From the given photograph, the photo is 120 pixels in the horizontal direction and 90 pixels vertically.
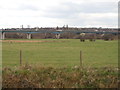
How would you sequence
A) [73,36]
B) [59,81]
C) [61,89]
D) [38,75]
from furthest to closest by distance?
1. [73,36]
2. [38,75]
3. [59,81]
4. [61,89]

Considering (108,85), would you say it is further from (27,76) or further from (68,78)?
(27,76)

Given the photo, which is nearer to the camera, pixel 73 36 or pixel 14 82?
pixel 14 82

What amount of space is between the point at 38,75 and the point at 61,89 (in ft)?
6.78

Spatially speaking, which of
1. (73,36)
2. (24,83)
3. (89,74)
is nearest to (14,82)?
(24,83)

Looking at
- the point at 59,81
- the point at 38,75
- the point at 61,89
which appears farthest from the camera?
the point at 38,75

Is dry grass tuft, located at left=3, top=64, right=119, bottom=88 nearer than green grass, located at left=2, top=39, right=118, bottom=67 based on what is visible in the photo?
Yes

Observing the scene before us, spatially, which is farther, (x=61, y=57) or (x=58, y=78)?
(x=61, y=57)

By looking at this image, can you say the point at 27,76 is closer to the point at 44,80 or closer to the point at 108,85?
the point at 44,80

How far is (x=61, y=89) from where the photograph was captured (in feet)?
38.6

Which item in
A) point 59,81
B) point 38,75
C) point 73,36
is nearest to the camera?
point 59,81

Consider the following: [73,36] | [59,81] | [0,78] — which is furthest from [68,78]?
[73,36]

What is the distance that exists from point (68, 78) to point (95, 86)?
1.53 meters

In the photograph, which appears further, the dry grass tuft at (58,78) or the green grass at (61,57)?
the green grass at (61,57)

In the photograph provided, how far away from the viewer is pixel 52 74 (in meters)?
13.6
